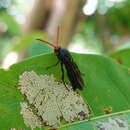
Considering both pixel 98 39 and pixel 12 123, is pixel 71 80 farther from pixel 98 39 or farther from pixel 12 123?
pixel 98 39

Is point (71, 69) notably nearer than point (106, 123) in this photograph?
No

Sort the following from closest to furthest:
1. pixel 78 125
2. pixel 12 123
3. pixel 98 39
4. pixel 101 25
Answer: pixel 12 123, pixel 78 125, pixel 101 25, pixel 98 39

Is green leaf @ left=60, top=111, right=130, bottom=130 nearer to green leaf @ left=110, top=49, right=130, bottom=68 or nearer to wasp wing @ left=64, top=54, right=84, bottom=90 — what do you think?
wasp wing @ left=64, top=54, right=84, bottom=90

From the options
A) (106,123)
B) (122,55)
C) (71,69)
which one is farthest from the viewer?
(122,55)

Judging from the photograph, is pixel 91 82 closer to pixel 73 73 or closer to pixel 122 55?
pixel 73 73

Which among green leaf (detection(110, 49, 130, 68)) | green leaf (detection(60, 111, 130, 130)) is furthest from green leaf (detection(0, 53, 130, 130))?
green leaf (detection(110, 49, 130, 68))

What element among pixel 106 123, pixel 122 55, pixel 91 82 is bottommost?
pixel 106 123

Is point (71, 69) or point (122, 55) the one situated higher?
point (122, 55)

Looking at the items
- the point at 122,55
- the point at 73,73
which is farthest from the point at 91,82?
the point at 122,55

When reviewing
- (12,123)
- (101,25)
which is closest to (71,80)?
(12,123)
